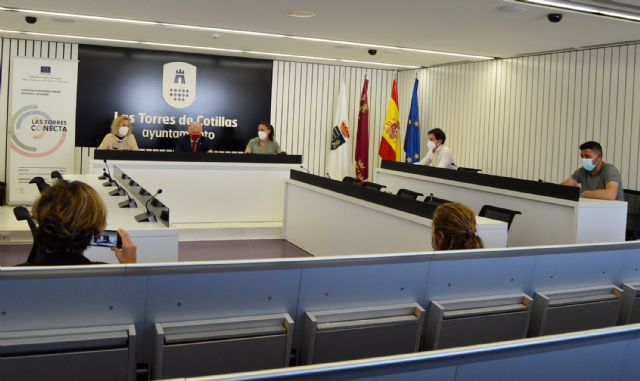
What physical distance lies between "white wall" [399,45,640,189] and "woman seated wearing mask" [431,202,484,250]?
230 inches

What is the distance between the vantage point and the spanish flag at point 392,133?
42.1ft

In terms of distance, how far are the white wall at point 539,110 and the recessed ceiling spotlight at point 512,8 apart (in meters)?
2.77

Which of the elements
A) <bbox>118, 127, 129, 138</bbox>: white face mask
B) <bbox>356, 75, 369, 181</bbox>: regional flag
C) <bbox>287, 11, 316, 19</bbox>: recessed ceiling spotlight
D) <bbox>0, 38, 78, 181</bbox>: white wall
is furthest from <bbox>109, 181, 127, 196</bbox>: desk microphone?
<bbox>356, 75, 369, 181</bbox>: regional flag

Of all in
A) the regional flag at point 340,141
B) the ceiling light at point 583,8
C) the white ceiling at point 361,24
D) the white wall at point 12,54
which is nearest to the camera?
the ceiling light at point 583,8

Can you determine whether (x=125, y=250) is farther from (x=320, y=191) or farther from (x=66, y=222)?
(x=320, y=191)

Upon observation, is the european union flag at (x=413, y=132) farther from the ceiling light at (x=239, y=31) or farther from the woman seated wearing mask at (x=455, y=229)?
the woman seated wearing mask at (x=455, y=229)

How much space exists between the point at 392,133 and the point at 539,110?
143 inches

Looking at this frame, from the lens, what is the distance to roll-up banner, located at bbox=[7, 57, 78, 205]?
10453 mm

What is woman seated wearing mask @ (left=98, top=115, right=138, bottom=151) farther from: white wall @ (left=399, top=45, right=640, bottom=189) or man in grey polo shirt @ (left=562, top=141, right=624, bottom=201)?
man in grey polo shirt @ (left=562, top=141, right=624, bottom=201)

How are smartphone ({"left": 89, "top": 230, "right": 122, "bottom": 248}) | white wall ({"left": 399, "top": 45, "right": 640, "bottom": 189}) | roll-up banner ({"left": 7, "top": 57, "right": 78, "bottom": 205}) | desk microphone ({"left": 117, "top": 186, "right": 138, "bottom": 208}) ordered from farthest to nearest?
1. roll-up banner ({"left": 7, "top": 57, "right": 78, "bottom": 205})
2. white wall ({"left": 399, "top": 45, "right": 640, "bottom": 189})
3. desk microphone ({"left": 117, "top": 186, "right": 138, "bottom": 208})
4. smartphone ({"left": 89, "top": 230, "right": 122, "bottom": 248})

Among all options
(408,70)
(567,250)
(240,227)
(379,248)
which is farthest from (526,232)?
(408,70)

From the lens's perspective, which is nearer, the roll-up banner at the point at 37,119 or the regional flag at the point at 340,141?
the roll-up banner at the point at 37,119

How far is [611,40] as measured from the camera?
816cm

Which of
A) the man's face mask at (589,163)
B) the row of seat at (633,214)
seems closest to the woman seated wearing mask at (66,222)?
the man's face mask at (589,163)
